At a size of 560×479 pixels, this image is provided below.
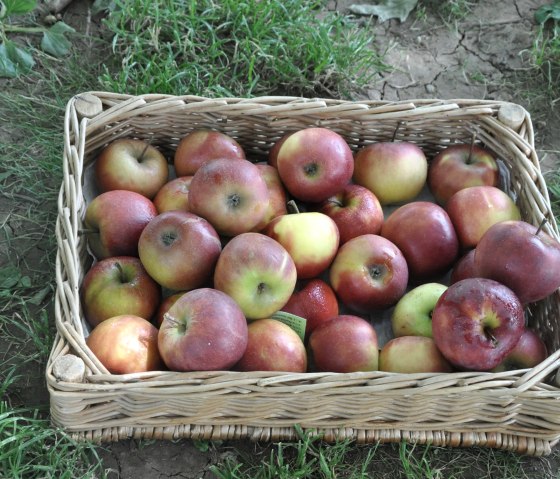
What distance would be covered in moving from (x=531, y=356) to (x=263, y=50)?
62.9 inches

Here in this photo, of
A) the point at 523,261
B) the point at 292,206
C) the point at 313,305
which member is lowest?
the point at 313,305

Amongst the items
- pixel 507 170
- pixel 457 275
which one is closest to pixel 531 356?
pixel 457 275

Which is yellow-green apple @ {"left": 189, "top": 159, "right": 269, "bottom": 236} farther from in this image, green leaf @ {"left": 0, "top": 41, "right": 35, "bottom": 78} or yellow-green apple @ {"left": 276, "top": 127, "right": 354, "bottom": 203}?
green leaf @ {"left": 0, "top": 41, "right": 35, "bottom": 78}

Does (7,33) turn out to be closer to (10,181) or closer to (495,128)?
(10,181)

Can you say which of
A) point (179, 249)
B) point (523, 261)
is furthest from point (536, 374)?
point (179, 249)

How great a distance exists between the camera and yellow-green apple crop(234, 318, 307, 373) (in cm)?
162

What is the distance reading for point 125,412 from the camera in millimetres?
1566

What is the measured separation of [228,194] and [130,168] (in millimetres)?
396

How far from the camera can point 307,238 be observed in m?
1.81

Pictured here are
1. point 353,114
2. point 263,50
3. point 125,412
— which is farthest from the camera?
point 263,50

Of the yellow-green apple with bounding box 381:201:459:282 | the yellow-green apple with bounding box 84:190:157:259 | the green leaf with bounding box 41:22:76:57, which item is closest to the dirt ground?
the green leaf with bounding box 41:22:76:57

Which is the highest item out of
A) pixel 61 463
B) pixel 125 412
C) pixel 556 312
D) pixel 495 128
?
pixel 495 128

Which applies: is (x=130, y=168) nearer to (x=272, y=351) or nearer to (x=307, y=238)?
(x=307, y=238)

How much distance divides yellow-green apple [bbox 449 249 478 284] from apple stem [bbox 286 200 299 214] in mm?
467
